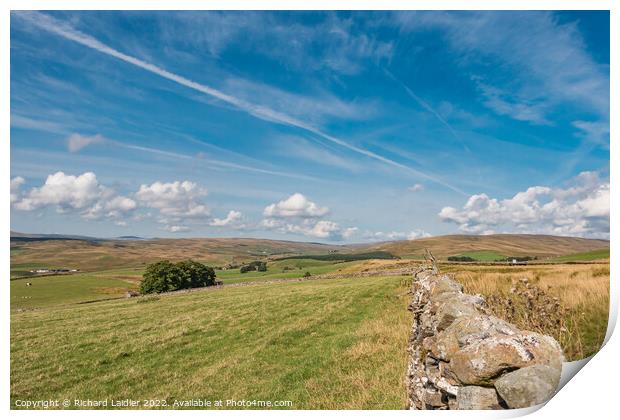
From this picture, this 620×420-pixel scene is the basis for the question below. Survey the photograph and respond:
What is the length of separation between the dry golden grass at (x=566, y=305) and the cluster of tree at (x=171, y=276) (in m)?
6.19

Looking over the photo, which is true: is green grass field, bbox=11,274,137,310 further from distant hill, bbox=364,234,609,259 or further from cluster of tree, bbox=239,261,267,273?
distant hill, bbox=364,234,609,259

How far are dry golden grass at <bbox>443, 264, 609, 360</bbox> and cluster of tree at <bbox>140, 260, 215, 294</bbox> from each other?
6.19m

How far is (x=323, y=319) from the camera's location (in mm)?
10609

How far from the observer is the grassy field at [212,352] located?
6172 millimetres

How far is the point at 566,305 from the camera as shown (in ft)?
22.6

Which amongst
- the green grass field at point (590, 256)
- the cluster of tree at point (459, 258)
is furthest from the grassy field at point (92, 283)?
the green grass field at point (590, 256)

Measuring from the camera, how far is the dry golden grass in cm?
636

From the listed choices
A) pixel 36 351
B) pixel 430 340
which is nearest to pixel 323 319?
pixel 430 340

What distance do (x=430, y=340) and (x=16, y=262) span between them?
7.51 metres

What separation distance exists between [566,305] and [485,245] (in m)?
3.80

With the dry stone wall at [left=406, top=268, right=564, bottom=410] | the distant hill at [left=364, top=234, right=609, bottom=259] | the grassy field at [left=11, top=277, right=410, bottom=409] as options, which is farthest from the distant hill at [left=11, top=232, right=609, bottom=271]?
the dry stone wall at [left=406, top=268, right=564, bottom=410]

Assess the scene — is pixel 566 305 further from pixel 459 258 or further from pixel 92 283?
pixel 92 283

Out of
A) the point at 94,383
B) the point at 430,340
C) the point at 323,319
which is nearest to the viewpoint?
the point at 430,340
